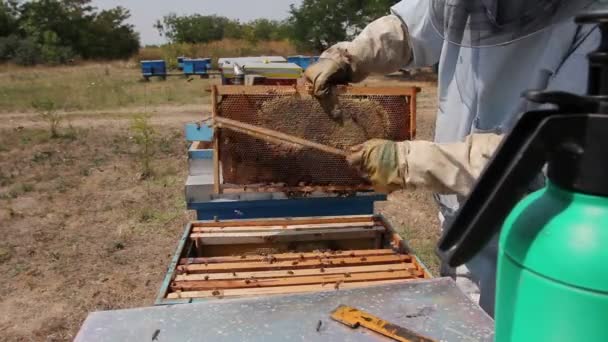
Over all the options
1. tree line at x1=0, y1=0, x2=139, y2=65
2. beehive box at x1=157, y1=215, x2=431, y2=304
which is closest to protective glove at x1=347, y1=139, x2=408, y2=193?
beehive box at x1=157, y1=215, x2=431, y2=304

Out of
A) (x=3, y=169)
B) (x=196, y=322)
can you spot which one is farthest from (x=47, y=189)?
(x=196, y=322)

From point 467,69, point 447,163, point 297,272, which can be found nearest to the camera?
point 447,163

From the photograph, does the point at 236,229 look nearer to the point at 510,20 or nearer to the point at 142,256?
the point at 510,20

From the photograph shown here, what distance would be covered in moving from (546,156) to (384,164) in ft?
3.29

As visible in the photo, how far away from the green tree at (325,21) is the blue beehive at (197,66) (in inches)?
236

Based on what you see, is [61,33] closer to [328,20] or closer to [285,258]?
[328,20]

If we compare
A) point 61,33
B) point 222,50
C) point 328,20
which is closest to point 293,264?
point 328,20

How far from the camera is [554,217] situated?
0.56m

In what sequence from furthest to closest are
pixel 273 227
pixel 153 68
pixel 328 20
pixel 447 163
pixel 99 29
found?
pixel 99 29
pixel 328 20
pixel 153 68
pixel 273 227
pixel 447 163

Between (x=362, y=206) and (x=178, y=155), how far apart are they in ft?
19.6

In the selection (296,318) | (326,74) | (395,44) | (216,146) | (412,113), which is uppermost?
(395,44)

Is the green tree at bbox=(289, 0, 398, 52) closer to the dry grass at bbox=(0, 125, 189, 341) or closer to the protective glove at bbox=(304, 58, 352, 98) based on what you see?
the dry grass at bbox=(0, 125, 189, 341)

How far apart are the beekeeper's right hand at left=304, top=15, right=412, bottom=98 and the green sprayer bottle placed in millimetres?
1552

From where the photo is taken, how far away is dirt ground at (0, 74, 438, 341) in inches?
151
